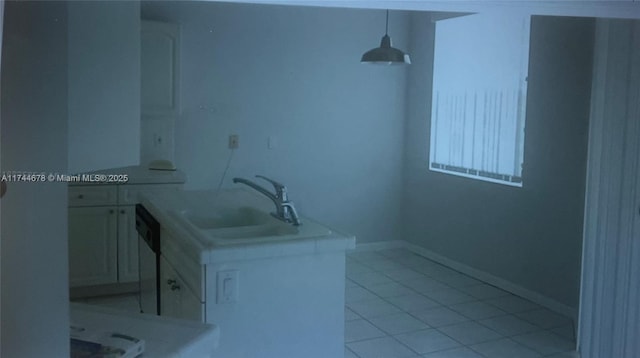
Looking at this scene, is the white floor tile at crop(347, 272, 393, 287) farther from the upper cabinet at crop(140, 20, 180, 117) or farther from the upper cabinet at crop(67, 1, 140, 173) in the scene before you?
the upper cabinet at crop(67, 1, 140, 173)


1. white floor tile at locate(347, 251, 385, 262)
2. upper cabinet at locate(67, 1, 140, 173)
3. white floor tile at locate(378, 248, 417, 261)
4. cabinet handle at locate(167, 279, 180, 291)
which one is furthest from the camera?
white floor tile at locate(378, 248, 417, 261)

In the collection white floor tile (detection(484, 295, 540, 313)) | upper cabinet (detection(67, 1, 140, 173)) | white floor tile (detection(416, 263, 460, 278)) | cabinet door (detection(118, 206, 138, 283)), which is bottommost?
white floor tile (detection(484, 295, 540, 313))

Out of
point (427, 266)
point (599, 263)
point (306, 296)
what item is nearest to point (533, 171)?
point (427, 266)

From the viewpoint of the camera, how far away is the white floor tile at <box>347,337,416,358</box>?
11.6ft

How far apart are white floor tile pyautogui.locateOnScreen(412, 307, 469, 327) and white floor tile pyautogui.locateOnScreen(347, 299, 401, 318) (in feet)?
0.58

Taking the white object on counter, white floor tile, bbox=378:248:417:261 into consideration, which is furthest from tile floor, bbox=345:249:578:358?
the white object on counter

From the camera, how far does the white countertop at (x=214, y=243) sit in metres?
2.24

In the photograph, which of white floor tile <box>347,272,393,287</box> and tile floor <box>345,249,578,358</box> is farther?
white floor tile <box>347,272,393,287</box>

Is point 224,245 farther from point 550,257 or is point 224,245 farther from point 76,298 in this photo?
point 550,257

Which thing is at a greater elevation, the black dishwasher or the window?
the window

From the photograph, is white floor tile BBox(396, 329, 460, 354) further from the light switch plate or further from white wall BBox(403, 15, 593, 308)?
the light switch plate

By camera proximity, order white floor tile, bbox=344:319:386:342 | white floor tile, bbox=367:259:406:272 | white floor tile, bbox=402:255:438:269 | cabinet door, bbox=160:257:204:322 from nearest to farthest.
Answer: cabinet door, bbox=160:257:204:322 → white floor tile, bbox=344:319:386:342 → white floor tile, bbox=367:259:406:272 → white floor tile, bbox=402:255:438:269

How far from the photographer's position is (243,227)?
9.06ft

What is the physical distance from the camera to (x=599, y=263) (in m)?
2.44
